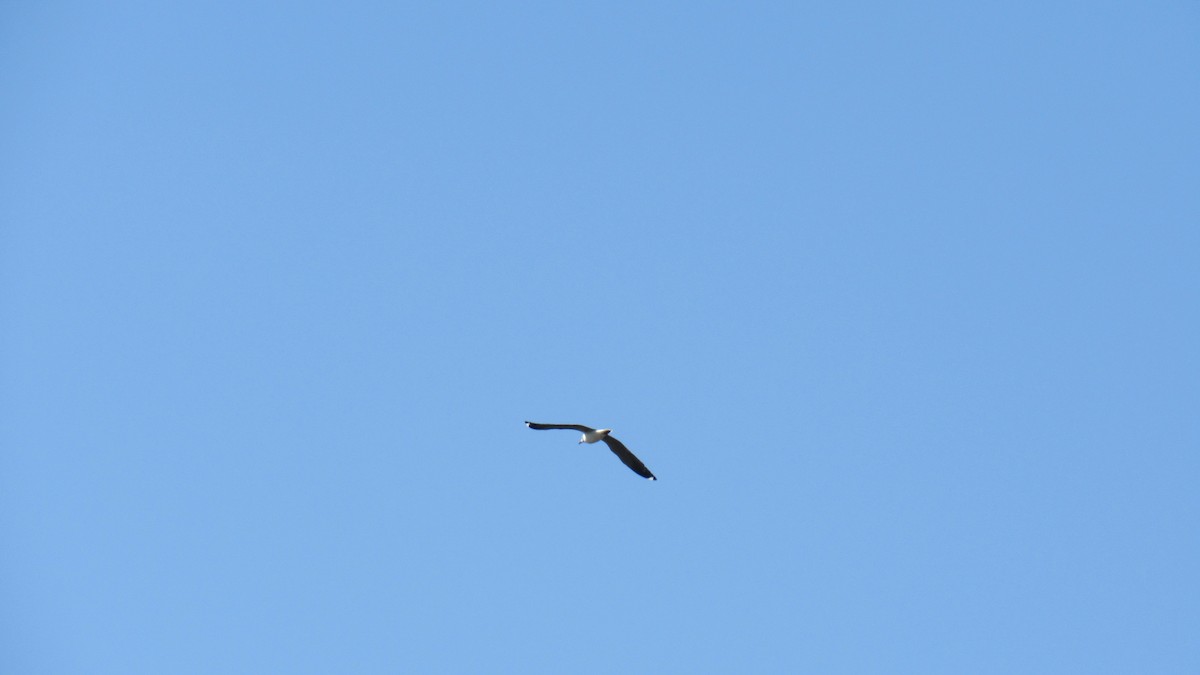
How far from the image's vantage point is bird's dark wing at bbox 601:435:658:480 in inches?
1871

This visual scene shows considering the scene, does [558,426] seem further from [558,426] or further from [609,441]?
[609,441]

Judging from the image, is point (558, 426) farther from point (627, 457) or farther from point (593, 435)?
point (627, 457)

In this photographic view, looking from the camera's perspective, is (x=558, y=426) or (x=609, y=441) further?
(x=609, y=441)

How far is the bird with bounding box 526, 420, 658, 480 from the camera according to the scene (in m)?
46.3

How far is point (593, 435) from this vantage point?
1844 inches

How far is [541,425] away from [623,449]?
3.03 meters

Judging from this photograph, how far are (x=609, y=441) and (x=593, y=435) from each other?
32.9 inches

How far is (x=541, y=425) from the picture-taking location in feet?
151

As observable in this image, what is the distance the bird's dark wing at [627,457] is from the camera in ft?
156

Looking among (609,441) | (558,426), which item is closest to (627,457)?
(609,441)

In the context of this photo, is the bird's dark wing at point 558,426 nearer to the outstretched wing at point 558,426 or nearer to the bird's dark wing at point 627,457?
the outstretched wing at point 558,426

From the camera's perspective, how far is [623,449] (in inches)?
1877

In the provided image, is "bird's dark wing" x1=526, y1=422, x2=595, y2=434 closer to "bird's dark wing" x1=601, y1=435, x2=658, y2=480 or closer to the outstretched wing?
the outstretched wing

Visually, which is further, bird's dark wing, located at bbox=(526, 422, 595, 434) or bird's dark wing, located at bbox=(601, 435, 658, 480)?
bird's dark wing, located at bbox=(601, 435, 658, 480)
